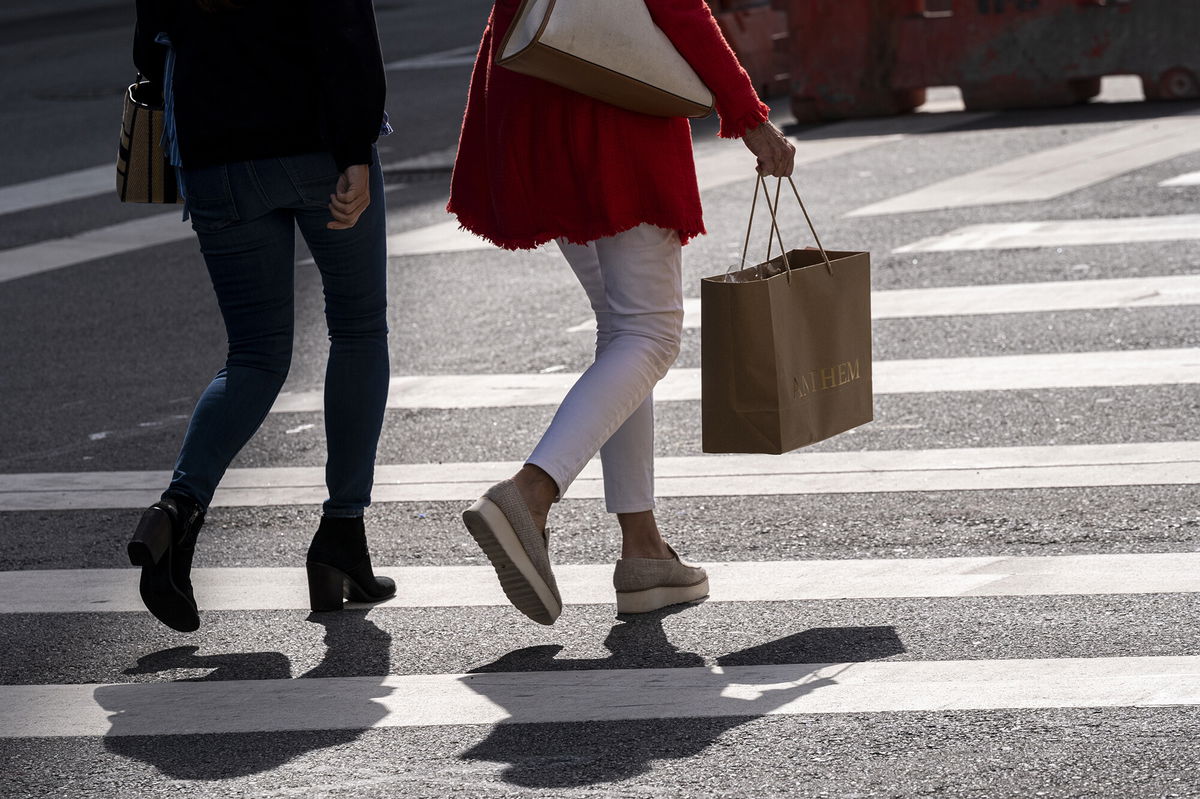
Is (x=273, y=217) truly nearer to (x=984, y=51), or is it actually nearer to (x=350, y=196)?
(x=350, y=196)

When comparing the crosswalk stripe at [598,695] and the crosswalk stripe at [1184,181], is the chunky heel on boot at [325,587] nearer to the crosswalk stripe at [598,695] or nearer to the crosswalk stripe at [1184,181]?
the crosswalk stripe at [598,695]

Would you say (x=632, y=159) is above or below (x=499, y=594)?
above

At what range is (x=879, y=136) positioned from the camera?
11.9 meters

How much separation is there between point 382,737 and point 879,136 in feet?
29.5

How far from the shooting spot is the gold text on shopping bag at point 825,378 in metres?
3.99

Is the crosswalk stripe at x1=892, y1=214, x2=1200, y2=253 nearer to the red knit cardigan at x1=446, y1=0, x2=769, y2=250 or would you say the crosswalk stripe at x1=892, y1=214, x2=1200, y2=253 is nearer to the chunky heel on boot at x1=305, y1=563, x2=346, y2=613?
the red knit cardigan at x1=446, y1=0, x2=769, y2=250

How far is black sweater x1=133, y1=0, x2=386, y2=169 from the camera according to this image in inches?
152

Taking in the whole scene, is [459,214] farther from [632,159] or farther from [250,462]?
[250,462]

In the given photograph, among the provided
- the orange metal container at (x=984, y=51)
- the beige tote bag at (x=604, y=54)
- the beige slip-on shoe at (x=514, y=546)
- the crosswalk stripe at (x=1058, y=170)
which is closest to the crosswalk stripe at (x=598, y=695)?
the beige slip-on shoe at (x=514, y=546)

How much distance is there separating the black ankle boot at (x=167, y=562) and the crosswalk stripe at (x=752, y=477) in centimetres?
120

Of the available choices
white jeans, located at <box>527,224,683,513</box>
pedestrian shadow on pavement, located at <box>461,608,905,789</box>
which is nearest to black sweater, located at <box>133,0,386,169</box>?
white jeans, located at <box>527,224,683,513</box>

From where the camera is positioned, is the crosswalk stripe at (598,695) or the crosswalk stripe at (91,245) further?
the crosswalk stripe at (91,245)

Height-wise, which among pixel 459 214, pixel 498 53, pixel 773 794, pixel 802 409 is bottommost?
pixel 773 794

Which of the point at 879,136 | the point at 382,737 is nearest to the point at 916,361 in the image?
the point at 382,737
